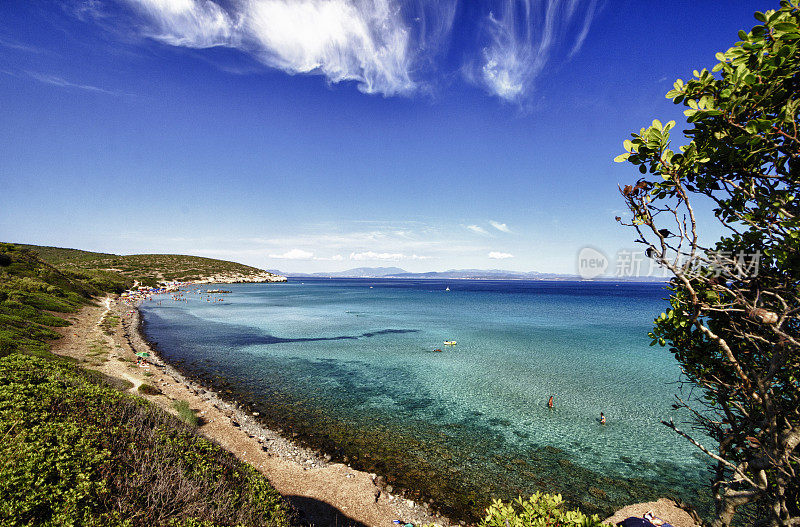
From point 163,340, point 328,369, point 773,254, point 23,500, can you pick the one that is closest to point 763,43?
point 773,254

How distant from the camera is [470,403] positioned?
22766mm

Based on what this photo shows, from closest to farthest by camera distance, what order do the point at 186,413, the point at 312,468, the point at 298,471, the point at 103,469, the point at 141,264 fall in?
the point at 103,469 < the point at 298,471 < the point at 312,468 < the point at 186,413 < the point at 141,264

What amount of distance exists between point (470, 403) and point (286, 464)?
44.5 feet

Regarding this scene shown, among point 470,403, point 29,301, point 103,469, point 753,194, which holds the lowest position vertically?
point 470,403

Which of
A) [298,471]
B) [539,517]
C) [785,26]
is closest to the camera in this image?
[785,26]

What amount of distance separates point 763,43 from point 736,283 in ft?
11.3

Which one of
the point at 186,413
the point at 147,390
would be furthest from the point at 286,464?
the point at 147,390

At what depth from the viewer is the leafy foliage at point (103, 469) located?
5.89 m

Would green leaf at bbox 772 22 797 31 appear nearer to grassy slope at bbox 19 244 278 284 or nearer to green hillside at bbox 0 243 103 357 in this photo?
green hillside at bbox 0 243 103 357

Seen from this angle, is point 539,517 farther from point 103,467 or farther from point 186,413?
point 186,413

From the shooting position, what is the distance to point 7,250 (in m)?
60.2

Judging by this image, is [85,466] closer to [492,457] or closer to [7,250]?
[492,457]

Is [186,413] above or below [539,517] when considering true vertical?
below

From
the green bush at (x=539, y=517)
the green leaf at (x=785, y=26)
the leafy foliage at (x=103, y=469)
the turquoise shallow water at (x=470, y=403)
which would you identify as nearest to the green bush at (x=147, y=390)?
the turquoise shallow water at (x=470, y=403)
